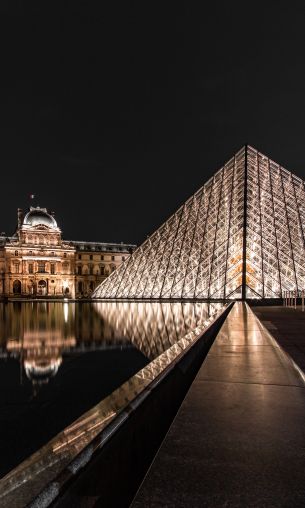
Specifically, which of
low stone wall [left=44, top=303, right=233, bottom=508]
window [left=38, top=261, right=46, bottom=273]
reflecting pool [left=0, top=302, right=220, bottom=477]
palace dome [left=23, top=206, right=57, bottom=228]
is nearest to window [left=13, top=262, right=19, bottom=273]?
window [left=38, top=261, right=46, bottom=273]

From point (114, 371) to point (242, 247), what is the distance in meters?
25.0

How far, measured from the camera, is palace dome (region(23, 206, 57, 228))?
88463 millimetres

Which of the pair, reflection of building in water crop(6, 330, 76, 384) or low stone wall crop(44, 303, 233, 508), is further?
reflection of building in water crop(6, 330, 76, 384)

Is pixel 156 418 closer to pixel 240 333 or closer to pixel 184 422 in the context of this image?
pixel 184 422

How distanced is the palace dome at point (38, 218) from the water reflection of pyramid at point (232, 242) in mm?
49536

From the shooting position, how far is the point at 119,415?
2.42 meters

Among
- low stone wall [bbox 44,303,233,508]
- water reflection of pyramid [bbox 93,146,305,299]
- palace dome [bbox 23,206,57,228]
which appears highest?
palace dome [bbox 23,206,57,228]

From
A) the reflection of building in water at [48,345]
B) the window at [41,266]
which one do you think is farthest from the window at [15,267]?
the reflection of building in water at [48,345]

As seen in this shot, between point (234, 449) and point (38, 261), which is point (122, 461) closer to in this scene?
point (234, 449)

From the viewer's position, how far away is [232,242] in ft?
109

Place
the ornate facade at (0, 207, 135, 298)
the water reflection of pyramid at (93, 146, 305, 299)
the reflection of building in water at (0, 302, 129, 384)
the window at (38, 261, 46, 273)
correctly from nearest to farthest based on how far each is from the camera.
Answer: the reflection of building in water at (0, 302, 129, 384) < the water reflection of pyramid at (93, 146, 305, 299) < the ornate facade at (0, 207, 135, 298) < the window at (38, 261, 46, 273)

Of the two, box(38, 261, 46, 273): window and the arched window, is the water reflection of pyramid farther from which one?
the arched window

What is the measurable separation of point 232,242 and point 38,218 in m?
64.8

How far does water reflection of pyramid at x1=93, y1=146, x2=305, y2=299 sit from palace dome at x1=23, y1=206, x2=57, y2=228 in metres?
49.5
